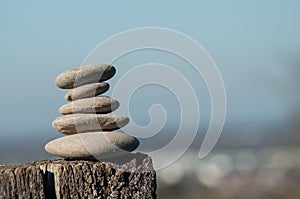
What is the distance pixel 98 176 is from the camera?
13.7 ft

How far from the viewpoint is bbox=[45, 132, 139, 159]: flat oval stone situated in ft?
15.0

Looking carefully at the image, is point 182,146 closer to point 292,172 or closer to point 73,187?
point 73,187

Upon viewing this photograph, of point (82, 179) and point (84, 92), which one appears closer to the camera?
point (82, 179)

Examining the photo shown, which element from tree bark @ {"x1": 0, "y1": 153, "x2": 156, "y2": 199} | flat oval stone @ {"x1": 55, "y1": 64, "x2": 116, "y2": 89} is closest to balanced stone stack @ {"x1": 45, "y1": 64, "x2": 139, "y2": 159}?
flat oval stone @ {"x1": 55, "y1": 64, "x2": 116, "y2": 89}

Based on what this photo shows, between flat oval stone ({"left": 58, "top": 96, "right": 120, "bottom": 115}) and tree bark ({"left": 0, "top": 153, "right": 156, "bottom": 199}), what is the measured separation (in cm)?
41

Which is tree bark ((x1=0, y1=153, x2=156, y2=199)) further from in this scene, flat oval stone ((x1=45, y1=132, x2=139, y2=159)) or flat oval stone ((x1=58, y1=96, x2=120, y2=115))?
flat oval stone ((x1=58, y1=96, x2=120, y2=115))

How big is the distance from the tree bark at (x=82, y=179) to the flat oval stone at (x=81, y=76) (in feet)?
1.80

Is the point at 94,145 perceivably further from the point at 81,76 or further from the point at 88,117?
the point at 81,76

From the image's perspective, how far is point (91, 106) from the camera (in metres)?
4.79

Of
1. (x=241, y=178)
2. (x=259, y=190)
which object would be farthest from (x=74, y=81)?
(x=241, y=178)

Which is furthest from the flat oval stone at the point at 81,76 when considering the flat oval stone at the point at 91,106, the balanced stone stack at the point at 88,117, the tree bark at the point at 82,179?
the tree bark at the point at 82,179

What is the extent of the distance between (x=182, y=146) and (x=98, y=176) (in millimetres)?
714

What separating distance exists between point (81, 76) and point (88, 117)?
0.24 meters

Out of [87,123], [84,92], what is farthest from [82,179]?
[84,92]
